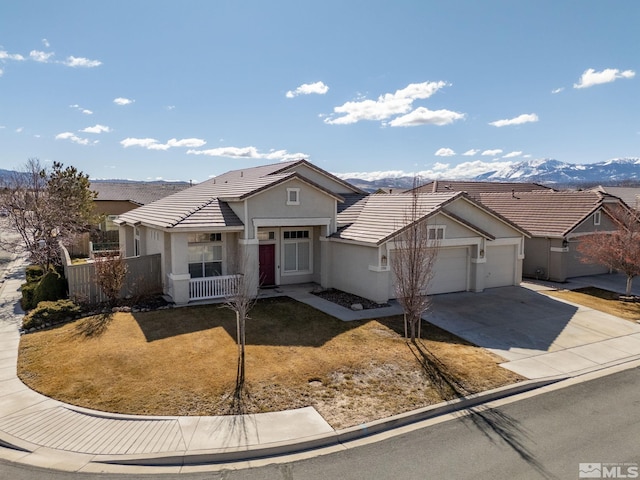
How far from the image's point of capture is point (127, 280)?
681 inches

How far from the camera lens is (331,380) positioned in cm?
1004

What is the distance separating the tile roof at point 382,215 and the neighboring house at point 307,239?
0.06 metres

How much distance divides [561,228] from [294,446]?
72.3 feet

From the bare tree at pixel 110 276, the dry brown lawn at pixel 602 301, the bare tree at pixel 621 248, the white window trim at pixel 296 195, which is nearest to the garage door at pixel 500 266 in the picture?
the dry brown lawn at pixel 602 301

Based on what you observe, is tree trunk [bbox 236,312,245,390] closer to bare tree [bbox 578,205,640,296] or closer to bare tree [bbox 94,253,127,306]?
bare tree [bbox 94,253,127,306]

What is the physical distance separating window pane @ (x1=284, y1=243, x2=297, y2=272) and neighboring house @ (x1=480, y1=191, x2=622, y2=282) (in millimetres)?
14106

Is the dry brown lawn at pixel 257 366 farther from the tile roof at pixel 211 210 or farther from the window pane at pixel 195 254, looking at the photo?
the tile roof at pixel 211 210

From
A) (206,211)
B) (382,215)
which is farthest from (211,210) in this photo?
(382,215)

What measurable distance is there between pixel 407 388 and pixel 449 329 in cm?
516

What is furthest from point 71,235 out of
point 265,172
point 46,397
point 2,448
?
point 2,448

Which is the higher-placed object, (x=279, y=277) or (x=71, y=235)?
(x=71, y=235)

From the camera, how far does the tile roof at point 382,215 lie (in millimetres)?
17266

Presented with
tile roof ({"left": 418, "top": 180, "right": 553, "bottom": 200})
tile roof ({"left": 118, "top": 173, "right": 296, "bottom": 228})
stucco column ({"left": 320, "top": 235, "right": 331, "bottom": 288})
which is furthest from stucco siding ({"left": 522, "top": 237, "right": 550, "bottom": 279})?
tile roof ({"left": 118, "top": 173, "right": 296, "bottom": 228})

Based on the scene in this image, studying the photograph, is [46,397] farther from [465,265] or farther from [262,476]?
[465,265]
